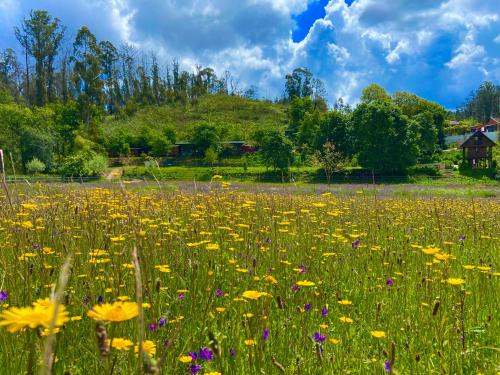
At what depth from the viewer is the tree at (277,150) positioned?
156 ft

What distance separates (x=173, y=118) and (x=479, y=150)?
5945 cm

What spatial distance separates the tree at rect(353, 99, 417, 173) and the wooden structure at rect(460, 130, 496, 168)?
13.9 m

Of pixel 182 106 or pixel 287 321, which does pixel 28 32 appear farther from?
pixel 287 321

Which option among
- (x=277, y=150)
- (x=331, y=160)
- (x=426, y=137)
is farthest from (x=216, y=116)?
(x=331, y=160)

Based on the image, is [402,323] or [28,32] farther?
[28,32]

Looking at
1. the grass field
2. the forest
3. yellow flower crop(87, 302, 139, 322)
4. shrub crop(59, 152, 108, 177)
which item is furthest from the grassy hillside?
yellow flower crop(87, 302, 139, 322)

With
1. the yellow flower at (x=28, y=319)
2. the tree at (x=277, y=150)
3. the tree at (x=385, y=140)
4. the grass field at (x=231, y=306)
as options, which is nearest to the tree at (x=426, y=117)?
the tree at (x=385, y=140)

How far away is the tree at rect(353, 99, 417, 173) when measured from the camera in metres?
41.6

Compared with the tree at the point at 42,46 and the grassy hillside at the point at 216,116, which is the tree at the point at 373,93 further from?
the tree at the point at 42,46

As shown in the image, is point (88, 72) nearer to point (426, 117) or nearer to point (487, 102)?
point (426, 117)

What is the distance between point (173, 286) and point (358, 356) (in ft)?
4.77

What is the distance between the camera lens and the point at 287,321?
2244 millimetres

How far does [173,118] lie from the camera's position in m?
87.6

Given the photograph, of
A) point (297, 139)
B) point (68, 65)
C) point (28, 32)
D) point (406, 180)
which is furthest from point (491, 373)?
point (68, 65)
